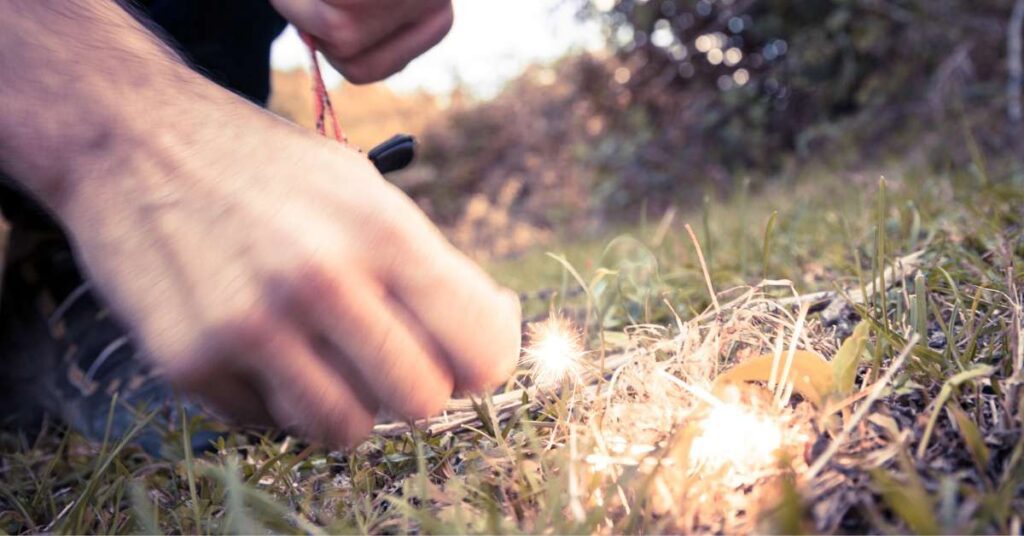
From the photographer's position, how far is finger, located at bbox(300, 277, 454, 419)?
0.62m

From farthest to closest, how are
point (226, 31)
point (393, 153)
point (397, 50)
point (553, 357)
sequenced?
point (226, 31), point (397, 50), point (393, 153), point (553, 357)

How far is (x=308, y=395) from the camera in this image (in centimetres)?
63

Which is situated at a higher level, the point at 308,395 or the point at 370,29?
the point at 370,29

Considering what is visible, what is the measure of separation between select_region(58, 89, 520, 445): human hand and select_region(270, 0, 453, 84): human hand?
0.61 meters

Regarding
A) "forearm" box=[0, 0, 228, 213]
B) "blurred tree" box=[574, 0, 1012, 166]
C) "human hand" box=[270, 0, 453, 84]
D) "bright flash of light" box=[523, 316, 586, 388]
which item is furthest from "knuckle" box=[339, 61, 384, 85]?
"blurred tree" box=[574, 0, 1012, 166]

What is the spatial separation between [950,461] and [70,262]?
1813mm

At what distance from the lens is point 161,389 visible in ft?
4.49

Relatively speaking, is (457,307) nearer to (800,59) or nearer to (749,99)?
(800,59)

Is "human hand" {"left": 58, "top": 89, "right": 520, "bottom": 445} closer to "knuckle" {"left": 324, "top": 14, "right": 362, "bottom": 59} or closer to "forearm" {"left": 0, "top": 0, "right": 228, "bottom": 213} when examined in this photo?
"forearm" {"left": 0, "top": 0, "right": 228, "bottom": 213}

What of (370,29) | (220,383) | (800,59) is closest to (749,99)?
(800,59)

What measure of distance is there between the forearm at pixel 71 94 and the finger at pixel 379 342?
24 cm

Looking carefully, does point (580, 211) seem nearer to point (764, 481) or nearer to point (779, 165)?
point (779, 165)

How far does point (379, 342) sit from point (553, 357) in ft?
0.79

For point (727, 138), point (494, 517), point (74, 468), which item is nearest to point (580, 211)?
point (727, 138)
